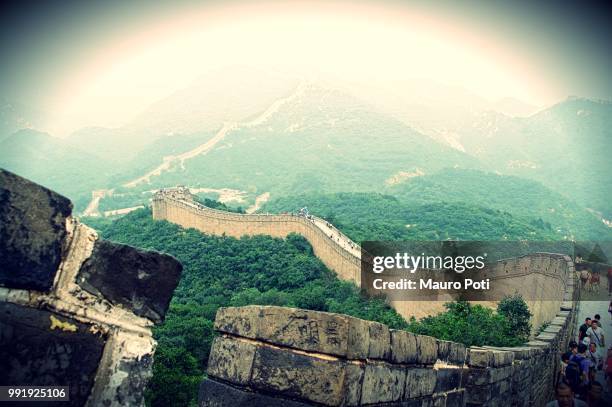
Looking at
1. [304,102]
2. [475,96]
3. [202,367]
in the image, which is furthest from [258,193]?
[475,96]

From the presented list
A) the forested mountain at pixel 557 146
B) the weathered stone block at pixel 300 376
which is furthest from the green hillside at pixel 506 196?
the weathered stone block at pixel 300 376

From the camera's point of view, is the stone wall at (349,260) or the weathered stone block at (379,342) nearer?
the weathered stone block at (379,342)

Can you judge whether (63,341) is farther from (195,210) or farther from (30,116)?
(30,116)

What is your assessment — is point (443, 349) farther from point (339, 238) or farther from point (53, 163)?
point (53, 163)

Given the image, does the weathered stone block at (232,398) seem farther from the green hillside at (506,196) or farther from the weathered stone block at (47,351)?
the green hillside at (506,196)

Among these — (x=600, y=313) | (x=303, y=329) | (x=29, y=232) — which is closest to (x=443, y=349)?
(x=303, y=329)

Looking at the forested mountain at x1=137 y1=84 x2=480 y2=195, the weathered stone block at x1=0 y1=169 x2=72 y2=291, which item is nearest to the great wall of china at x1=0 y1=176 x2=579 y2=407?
the weathered stone block at x1=0 y1=169 x2=72 y2=291
